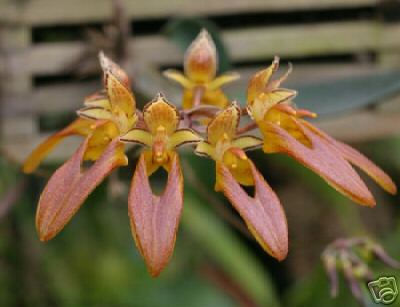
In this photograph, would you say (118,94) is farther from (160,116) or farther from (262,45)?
(262,45)

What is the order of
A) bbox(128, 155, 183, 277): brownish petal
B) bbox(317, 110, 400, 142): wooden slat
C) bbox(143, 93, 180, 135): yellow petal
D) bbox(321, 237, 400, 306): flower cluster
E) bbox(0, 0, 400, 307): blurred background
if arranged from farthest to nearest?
bbox(317, 110, 400, 142): wooden slat → bbox(0, 0, 400, 307): blurred background → bbox(321, 237, 400, 306): flower cluster → bbox(143, 93, 180, 135): yellow petal → bbox(128, 155, 183, 277): brownish petal

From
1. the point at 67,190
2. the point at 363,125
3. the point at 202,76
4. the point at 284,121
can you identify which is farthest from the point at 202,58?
the point at 363,125

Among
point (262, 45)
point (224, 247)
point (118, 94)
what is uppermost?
point (118, 94)

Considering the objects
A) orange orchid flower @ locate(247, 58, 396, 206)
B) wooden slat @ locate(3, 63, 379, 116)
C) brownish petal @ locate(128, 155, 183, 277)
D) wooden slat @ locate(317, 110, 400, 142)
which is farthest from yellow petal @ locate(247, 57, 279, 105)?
wooden slat @ locate(317, 110, 400, 142)

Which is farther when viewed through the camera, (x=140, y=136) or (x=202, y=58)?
(x=202, y=58)

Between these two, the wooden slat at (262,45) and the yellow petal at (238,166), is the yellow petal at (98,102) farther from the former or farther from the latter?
the wooden slat at (262,45)

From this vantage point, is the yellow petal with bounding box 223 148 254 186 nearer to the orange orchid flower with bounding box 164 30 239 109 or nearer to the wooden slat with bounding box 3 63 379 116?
the orange orchid flower with bounding box 164 30 239 109

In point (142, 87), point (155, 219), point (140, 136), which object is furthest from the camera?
point (142, 87)

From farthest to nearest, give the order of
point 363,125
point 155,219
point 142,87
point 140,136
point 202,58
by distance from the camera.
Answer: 1. point 363,125
2. point 142,87
3. point 202,58
4. point 140,136
5. point 155,219
